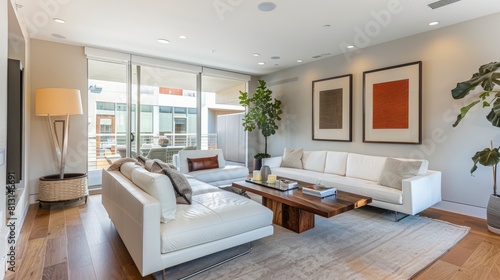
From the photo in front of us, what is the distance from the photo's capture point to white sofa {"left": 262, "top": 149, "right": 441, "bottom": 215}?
3245 millimetres

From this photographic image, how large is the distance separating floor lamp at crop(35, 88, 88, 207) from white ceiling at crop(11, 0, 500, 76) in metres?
0.98

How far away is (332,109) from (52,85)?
5.23m

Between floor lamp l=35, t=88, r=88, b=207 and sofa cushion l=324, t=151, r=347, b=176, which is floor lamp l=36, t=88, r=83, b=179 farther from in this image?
sofa cushion l=324, t=151, r=347, b=176

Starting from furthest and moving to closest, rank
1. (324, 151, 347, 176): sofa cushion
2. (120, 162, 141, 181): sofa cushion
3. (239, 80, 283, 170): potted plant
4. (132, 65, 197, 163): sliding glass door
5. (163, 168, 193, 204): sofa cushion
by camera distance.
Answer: (239, 80, 283, 170): potted plant
(132, 65, 197, 163): sliding glass door
(324, 151, 347, 176): sofa cushion
(120, 162, 141, 181): sofa cushion
(163, 168, 193, 204): sofa cushion

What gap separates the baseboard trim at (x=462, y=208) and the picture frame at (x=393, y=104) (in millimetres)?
990

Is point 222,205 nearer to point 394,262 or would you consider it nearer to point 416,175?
point 394,262

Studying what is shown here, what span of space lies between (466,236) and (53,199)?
5.53 meters

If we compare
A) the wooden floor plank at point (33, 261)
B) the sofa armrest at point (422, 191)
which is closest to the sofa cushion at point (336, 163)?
the sofa armrest at point (422, 191)

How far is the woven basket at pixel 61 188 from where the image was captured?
152 inches

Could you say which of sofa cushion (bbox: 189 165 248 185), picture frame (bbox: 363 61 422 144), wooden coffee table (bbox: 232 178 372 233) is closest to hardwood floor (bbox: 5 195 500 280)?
wooden coffee table (bbox: 232 178 372 233)

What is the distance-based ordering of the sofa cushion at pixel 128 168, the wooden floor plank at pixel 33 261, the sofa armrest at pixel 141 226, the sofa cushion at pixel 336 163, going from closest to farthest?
the sofa armrest at pixel 141 226, the wooden floor plank at pixel 33 261, the sofa cushion at pixel 128 168, the sofa cushion at pixel 336 163

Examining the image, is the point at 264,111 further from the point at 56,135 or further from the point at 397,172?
the point at 56,135

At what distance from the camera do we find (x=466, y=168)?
3.60 m

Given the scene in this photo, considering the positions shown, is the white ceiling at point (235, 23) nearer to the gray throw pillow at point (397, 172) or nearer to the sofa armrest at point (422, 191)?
the gray throw pillow at point (397, 172)
